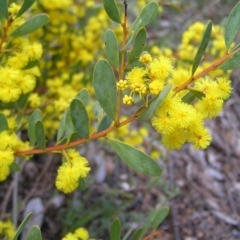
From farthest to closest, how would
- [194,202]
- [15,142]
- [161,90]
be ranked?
[194,202] < [15,142] < [161,90]

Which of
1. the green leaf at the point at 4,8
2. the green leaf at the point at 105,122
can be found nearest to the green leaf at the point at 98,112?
the green leaf at the point at 105,122

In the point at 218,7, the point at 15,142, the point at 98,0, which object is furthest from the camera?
the point at 218,7

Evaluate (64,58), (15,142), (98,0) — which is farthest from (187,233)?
(15,142)

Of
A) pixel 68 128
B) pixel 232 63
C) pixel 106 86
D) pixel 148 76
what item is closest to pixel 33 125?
pixel 68 128

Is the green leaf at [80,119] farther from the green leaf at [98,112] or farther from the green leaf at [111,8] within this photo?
the green leaf at [111,8]

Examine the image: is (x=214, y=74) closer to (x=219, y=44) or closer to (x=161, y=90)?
(x=219, y=44)

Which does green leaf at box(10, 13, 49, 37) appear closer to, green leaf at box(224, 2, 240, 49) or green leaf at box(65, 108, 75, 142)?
green leaf at box(65, 108, 75, 142)

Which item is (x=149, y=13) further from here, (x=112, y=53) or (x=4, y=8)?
(x=4, y=8)
